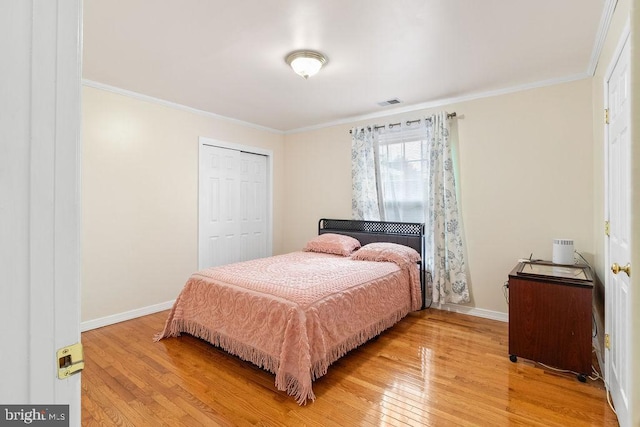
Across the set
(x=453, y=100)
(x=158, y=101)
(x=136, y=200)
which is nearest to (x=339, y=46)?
(x=453, y=100)

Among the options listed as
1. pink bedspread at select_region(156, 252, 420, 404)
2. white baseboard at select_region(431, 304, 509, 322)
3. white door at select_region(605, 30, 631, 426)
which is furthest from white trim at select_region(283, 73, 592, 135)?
white baseboard at select_region(431, 304, 509, 322)

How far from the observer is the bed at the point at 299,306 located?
2.24 m

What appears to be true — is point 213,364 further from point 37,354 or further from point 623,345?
point 623,345

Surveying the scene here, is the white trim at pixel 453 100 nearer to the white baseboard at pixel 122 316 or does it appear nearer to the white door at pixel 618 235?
the white door at pixel 618 235

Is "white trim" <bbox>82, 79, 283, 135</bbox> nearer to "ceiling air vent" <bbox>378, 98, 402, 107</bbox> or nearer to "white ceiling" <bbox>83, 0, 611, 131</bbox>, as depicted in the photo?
"white ceiling" <bbox>83, 0, 611, 131</bbox>

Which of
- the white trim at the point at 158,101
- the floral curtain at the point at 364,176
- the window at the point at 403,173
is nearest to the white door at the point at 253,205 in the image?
the white trim at the point at 158,101

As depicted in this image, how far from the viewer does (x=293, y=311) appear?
2252 mm

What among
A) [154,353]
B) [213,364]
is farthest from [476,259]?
[154,353]

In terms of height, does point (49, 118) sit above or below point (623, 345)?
above

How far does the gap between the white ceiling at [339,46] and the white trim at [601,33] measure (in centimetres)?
2

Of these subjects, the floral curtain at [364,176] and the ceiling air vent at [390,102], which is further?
the floral curtain at [364,176]

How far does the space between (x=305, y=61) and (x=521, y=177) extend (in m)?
2.45

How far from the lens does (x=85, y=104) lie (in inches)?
127

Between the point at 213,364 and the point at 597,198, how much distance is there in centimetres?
344
